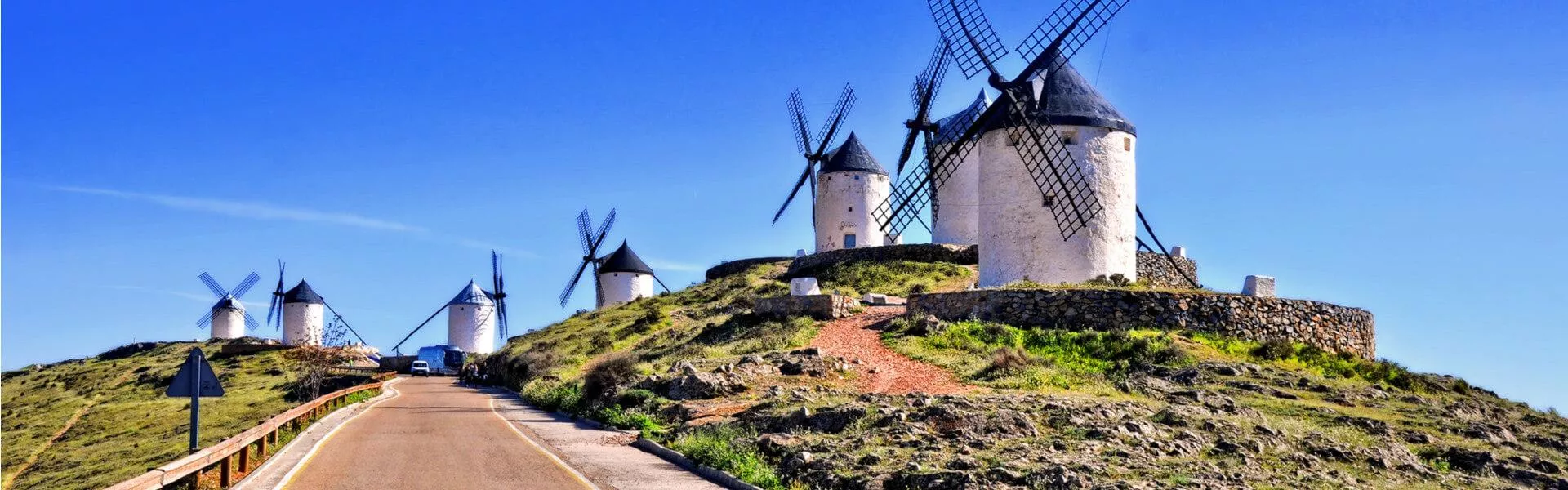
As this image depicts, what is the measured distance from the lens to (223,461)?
643 inches

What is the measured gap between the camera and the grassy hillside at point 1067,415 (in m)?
15.8

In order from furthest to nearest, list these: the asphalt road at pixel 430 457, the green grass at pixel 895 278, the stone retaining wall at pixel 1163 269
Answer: the green grass at pixel 895 278 → the stone retaining wall at pixel 1163 269 → the asphalt road at pixel 430 457

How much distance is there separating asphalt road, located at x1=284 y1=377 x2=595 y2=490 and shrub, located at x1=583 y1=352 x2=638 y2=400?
7.00ft

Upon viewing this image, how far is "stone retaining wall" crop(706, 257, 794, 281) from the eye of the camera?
6419cm

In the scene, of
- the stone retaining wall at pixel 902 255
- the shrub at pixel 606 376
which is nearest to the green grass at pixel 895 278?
the stone retaining wall at pixel 902 255

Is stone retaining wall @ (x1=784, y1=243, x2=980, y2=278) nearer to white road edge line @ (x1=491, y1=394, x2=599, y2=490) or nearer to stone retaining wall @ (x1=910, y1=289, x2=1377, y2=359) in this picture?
stone retaining wall @ (x1=910, y1=289, x2=1377, y2=359)

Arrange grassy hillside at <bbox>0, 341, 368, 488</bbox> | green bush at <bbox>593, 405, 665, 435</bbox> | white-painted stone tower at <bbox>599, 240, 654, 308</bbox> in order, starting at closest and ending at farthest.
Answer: green bush at <bbox>593, 405, 665, 435</bbox> → grassy hillside at <bbox>0, 341, 368, 488</bbox> → white-painted stone tower at <bbox>599, 240, 654, 308</bbox>

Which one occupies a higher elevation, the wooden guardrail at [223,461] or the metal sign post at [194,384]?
the metal sign post at [194,384]

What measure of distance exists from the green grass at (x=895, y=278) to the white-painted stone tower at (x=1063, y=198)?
241 inches

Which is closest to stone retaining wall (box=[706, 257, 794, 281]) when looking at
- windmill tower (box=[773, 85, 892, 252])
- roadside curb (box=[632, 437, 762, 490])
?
windmill tower (box=[773, 85, 892, 252])

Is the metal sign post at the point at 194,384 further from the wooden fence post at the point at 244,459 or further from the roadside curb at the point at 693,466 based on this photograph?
the roadside curb at the point at 693,466

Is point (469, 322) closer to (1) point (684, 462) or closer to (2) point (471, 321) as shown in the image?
(2) point (471, 321)

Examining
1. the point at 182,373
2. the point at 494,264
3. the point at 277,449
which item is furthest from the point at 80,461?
the point at 494,264

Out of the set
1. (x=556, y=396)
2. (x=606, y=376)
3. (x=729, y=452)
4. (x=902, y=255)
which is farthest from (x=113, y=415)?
(x=729, y=452)
